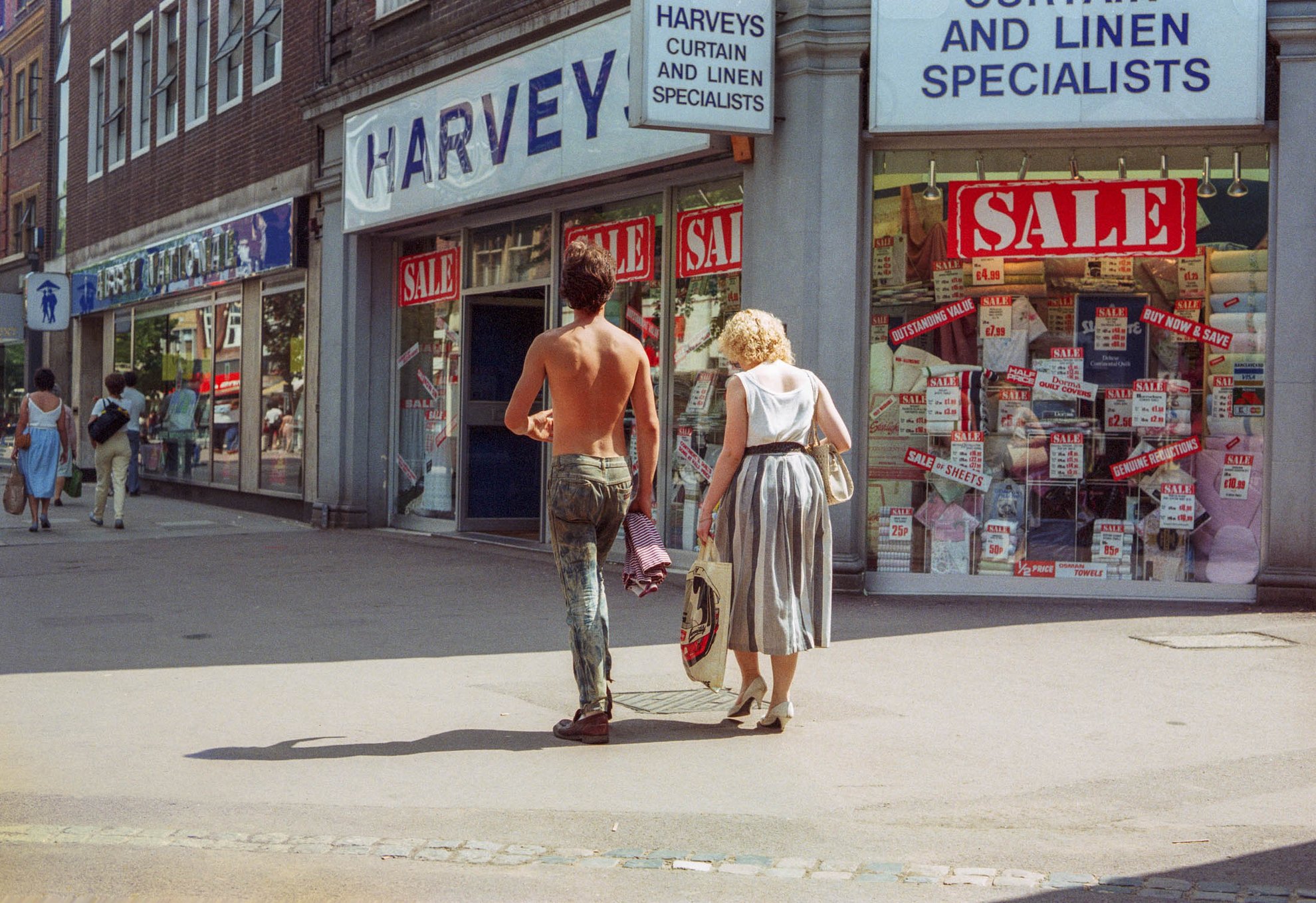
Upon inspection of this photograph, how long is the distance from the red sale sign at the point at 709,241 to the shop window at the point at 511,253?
1.89 meters

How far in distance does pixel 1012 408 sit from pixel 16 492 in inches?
412

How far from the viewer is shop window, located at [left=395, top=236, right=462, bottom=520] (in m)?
14.9

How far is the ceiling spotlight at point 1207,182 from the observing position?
32.6 ft

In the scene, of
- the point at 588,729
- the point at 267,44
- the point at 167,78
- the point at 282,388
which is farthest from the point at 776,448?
the point at 167,78

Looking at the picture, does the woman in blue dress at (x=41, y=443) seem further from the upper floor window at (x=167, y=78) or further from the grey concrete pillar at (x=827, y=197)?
the grey concrete pillar at (x=827, y=197)

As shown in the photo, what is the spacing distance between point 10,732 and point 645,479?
8.78 feet

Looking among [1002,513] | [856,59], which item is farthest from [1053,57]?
[1002,513]

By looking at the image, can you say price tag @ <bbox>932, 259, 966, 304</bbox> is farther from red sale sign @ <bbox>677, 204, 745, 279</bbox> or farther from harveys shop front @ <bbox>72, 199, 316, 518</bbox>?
harveys shop front @ <bbox>72, 199, 316, 518</bbox>

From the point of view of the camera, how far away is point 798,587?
242 inches

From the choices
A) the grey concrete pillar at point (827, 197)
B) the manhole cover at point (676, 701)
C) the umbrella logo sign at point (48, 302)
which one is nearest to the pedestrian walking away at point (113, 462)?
the umbrella logo sign at point (48, 302)

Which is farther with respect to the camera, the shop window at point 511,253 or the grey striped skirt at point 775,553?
the shop window at point 511,253

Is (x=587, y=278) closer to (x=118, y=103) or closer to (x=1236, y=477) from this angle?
(x=1236, y=477)

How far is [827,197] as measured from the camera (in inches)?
402

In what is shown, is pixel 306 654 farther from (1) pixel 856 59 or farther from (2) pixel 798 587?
(1) pixel 856 59
